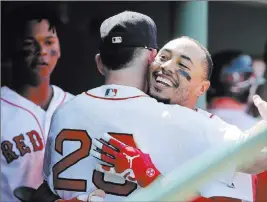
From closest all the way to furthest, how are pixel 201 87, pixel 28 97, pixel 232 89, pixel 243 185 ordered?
pixel 243 185 < pixel 201 87 < pixel 28 97 < pixel 232 89

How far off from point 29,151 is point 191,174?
1.20m

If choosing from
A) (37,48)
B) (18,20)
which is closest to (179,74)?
(37,48)

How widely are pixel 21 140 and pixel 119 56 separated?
671 mm

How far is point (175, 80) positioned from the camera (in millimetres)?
1768

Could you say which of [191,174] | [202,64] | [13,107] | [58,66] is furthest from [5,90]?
[191,174]

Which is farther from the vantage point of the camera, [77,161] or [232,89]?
[232,89]

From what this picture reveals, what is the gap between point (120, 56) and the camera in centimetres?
172

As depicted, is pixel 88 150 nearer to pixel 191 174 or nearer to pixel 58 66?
pixel 191 174

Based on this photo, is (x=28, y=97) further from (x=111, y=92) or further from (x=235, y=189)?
(x=235, y=189)

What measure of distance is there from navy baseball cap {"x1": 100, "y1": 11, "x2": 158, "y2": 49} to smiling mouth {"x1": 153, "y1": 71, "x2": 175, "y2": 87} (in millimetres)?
75

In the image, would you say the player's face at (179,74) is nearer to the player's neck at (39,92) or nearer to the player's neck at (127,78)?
the player's neck at (127,78)

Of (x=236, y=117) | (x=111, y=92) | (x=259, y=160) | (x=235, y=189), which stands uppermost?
(x=111, y=92)

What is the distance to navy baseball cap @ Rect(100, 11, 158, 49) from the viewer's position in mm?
1731

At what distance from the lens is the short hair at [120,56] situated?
1.72 metres
